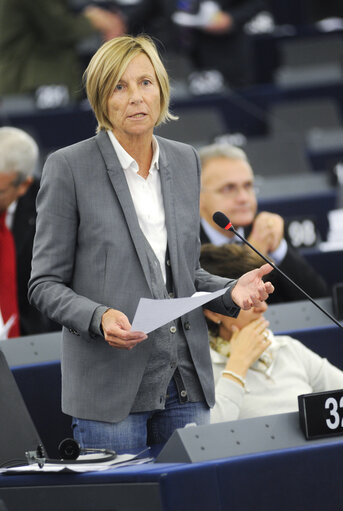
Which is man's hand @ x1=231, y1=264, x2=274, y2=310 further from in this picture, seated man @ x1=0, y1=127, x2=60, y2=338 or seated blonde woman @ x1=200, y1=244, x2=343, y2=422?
seated man @ x1=0, y1=127, x2=60, y2=338

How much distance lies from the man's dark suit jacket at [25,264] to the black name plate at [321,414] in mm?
1840

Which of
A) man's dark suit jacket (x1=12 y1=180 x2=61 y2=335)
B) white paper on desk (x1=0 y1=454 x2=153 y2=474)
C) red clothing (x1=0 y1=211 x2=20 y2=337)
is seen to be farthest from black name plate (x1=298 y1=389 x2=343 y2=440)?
man's dark suit jacket (x1=12 y1=180 x2=61 y2=335)

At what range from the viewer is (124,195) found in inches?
94.9

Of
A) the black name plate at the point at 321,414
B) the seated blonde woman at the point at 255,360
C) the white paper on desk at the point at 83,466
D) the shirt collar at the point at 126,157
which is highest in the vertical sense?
the shirt collar at the point at 126,157

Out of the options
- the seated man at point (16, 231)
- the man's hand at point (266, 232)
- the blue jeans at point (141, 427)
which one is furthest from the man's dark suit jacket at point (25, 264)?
the blue jeans at point (141, 427)

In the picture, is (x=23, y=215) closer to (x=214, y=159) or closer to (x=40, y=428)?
(x=214, y=159)

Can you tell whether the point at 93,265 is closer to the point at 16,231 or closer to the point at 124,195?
the point at 124,195

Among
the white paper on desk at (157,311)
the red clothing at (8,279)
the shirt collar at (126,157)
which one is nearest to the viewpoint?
the white paper on desk at (157,311)

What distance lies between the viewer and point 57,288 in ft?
7.78

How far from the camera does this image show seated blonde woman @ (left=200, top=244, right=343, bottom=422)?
3049 mm

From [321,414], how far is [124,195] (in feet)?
1.94

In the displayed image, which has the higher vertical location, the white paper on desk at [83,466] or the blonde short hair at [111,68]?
the blonde short hair at [111,68]

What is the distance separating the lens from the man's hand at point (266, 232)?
159 inches

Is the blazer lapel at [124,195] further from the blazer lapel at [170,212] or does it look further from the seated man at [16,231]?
the seated man at [16,231]
